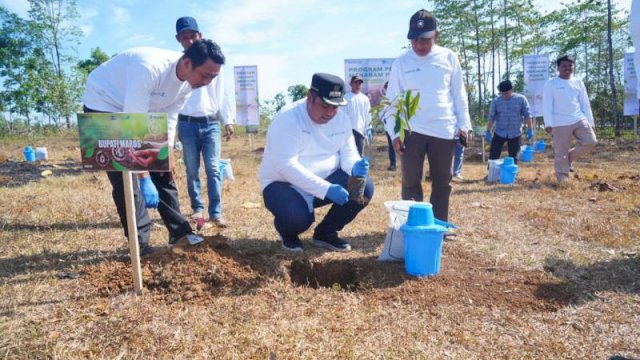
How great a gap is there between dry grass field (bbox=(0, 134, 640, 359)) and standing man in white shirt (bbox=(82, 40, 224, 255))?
374mm

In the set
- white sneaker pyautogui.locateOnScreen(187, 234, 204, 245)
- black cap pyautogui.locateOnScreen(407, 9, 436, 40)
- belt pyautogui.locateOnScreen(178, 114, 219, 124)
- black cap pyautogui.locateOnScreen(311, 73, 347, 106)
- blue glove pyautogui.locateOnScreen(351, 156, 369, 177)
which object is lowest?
white sneaker pyautogui.locateOnScreen(187, 234, 204, 245)

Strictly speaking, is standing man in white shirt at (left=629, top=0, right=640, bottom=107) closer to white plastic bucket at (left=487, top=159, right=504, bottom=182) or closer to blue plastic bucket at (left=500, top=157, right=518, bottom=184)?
blue plastic bucket at (left=500, top=157, right=518, bottom=184)

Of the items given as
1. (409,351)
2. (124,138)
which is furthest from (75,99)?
(409,351)

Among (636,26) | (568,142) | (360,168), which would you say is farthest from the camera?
(568,142)

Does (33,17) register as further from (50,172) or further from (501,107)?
(501,107)

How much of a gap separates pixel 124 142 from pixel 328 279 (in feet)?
5.05

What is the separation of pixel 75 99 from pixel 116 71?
20.2 m

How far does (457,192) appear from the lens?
5926mm

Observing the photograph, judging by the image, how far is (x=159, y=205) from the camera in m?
3.08

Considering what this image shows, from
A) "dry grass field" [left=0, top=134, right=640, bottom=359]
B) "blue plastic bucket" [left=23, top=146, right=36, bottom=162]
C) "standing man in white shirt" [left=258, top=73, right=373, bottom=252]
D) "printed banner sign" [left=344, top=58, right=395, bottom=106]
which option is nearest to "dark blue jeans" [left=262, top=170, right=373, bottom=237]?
"standing man in white shirt" [left=258, top=73, right=373, bottom=252]

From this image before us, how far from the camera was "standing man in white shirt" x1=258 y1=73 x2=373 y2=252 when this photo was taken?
112 inches

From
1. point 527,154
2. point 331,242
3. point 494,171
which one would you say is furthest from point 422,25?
point 527,154

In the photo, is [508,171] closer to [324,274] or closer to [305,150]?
[305,150]

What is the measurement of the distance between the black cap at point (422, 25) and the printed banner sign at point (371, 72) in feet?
20.4
